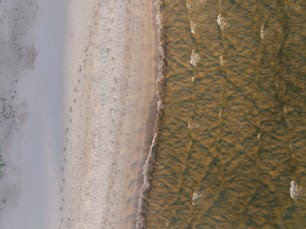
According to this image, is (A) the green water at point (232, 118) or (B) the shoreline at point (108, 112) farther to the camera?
(B) the shoreline at point (108, 112)

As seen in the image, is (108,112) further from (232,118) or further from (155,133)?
(232,118)

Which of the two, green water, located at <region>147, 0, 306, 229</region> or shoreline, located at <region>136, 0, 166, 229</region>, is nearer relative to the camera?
green water, located at <region>147, 0, 306, 229</region>

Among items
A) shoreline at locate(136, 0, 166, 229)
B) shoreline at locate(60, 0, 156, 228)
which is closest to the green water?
shoreline at locate(136, 0, 166, 229)

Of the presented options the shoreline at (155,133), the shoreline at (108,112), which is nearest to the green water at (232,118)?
the shoreline at (155,133)

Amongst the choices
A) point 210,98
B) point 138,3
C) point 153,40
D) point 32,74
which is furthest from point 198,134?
point 32,74

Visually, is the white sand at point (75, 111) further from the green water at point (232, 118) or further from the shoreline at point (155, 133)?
the green water at point (232, 118)

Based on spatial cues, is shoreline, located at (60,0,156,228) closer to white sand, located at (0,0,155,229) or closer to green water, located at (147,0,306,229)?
white sand, located at (0,0,155,229)

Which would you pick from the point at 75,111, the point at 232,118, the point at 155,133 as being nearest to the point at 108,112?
the point at 75,111
